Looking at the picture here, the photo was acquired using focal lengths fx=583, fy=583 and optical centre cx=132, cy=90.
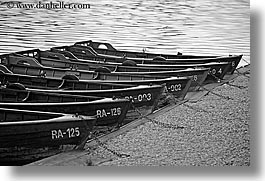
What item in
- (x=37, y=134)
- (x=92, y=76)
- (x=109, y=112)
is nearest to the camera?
(x=37, y=134)

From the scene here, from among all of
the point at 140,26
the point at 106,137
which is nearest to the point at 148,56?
the point at 140,26

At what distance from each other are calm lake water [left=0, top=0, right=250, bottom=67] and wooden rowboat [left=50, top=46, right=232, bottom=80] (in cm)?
13

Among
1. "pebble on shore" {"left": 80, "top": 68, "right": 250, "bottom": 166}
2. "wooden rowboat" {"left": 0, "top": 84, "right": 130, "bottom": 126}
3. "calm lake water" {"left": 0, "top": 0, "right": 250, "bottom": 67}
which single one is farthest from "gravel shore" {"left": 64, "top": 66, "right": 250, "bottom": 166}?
"calm lake water" {"left": 0, "top": 0, "right": 250, "bottom": 67}

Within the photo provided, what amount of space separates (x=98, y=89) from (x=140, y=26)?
1.52 ft

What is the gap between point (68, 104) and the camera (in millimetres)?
3039

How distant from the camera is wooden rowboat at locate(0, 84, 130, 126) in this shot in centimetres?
303

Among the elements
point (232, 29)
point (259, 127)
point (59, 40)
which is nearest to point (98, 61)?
point (59, 40)

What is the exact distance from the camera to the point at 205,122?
311 cm

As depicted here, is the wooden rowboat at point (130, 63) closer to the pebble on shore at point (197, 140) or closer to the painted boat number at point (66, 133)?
the pebble on shore at point (197, 140)

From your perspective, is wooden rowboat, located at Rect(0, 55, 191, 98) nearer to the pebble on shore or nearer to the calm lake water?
the calm lake water

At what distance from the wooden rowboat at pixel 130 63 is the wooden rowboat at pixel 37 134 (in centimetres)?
56

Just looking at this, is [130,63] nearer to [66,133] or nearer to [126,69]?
[126,69]

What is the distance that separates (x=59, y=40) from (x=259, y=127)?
121cm

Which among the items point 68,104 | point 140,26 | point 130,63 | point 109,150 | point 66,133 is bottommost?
point 109,150
